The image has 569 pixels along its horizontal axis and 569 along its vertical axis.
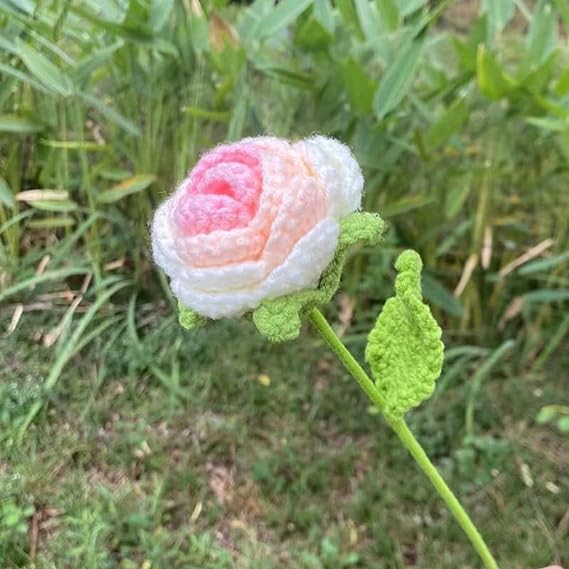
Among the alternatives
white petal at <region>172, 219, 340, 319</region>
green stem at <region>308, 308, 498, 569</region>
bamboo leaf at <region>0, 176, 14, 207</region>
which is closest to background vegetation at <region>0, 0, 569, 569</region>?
bamboo leaf at <region>0, 176, 14, 207</region>

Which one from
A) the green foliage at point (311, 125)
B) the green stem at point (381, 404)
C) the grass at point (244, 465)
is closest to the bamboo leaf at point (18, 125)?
the green foliage at point (311, 125)

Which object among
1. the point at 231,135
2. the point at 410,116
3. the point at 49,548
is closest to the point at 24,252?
the point at 231,135

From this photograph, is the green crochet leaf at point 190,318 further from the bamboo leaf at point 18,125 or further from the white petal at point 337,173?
the bamboo leaf at point 18,125

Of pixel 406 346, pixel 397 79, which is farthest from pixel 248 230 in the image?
pixel 397 79

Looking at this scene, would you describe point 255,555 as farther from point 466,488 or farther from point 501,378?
point 501,378

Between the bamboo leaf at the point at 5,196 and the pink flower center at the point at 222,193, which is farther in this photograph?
the bamboo leaf at the point at 5,196

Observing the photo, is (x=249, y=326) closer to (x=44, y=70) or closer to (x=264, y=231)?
(x=44, y=70)

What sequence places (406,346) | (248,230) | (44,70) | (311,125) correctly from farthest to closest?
(311,125)
(44,70)
(406,346)
(248,230)
